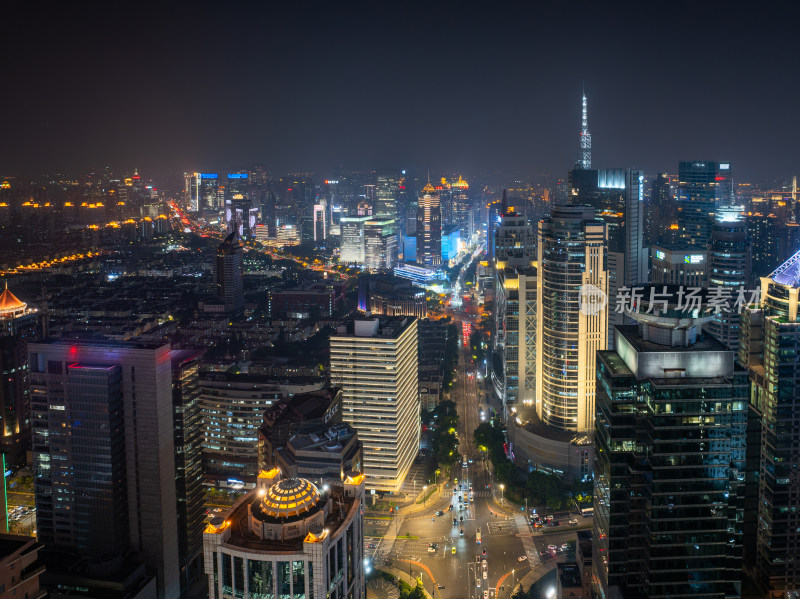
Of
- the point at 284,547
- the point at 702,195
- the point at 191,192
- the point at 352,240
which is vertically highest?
the point at 191,192

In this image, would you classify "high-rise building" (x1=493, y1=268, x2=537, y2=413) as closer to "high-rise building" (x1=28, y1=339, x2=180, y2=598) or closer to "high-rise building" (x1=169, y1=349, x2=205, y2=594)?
"high-rise building" (x1=169, y1=349, x2=205, y2=594)

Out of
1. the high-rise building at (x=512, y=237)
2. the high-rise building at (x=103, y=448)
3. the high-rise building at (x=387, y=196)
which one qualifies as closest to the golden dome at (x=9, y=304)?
the high-rise building at (x=103, y=448)

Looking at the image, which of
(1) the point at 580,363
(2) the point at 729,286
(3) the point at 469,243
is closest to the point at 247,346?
(1) the point at 580,363

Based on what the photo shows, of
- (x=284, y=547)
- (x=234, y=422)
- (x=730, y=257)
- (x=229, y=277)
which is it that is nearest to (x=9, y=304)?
(x=234, y=422)

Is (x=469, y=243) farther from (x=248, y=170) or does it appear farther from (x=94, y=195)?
(x=94, y=195)

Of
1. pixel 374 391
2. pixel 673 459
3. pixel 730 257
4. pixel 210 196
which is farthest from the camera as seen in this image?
pixel 210 196

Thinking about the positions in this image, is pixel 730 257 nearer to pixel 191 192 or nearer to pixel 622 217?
pixel 622 217

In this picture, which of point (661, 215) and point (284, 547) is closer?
point (284, 547)

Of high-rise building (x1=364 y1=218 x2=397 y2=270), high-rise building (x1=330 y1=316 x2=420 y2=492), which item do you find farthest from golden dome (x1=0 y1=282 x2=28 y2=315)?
high-rise building (x1=364 y1=218 x2=397 y2=270)
